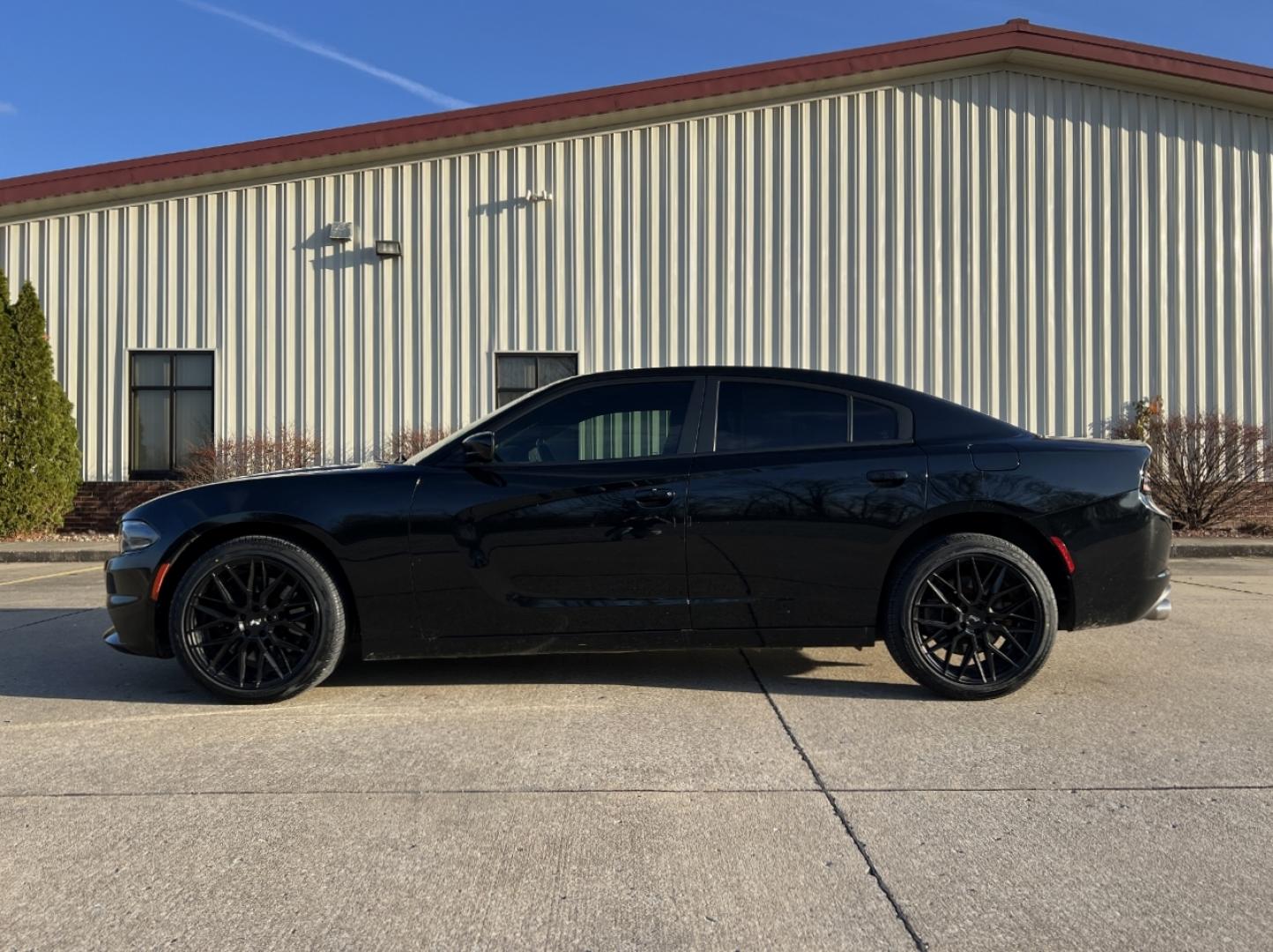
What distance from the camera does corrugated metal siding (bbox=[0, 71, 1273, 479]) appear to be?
14016 millimetres

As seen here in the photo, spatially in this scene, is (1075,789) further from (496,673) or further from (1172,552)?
(1172,552)

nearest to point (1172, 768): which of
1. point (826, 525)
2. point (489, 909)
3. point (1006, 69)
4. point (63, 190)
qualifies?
point (826, 525)

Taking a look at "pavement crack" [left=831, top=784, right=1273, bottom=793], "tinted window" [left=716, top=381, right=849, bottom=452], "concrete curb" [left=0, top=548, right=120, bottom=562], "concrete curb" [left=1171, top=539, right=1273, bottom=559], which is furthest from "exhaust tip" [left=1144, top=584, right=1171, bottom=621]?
"concrete curb" [left=0, top=548, right=120, bottom=562]

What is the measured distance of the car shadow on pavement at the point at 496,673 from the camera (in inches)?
184

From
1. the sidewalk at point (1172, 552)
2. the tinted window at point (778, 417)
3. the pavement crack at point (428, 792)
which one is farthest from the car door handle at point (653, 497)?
the sidewalk at point (1172, 552)

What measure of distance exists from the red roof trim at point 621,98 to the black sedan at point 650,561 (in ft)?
34.4

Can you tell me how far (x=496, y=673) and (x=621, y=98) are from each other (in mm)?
10770

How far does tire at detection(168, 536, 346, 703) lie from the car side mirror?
0.85m

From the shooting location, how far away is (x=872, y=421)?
14.9 feet

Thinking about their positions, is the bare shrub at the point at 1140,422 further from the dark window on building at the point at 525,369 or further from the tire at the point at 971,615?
the tire at the point at 971,615

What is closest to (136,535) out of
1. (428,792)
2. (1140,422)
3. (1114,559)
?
(428,792)

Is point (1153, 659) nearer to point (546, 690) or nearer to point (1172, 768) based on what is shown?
point (1172, 768)

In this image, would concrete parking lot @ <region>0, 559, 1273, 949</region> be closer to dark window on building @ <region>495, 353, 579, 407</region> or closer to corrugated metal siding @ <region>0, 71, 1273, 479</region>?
dark window on building @ <region>495, 353, 579, 407</region>

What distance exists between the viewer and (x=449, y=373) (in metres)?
14.0
